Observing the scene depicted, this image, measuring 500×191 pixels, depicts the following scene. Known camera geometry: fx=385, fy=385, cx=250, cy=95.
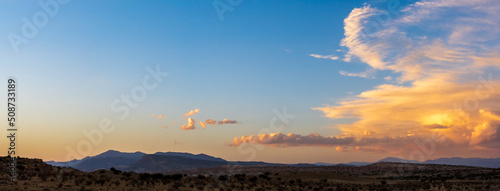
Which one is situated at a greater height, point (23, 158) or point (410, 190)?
point (23, 158)

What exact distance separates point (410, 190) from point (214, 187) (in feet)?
72.7

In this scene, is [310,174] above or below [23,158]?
below

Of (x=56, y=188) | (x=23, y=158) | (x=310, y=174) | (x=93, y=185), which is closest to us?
(x=56, y=188)

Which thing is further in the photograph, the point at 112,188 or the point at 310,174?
the point at 310,174

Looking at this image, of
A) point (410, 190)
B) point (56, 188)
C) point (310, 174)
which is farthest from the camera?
point (310, 174)

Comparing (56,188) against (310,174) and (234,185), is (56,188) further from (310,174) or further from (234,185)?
(310,174)

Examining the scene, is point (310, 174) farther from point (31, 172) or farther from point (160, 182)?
point (31, 172)

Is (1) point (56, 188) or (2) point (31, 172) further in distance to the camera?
(2) point (31, 172)

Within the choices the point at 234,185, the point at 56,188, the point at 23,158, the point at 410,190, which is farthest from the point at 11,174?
the point at 410,190

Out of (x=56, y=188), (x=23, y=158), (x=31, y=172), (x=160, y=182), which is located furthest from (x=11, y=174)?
(x=23, y=158)

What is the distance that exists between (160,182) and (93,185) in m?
7.40

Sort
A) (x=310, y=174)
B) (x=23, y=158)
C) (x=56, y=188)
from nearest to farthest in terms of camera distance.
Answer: (x=56, y=188) → (x=23, y=158) → (x=310, y=174)

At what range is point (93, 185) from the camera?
40.6 m

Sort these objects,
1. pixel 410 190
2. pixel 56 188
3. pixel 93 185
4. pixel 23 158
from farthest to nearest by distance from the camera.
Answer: pixel 23 158 < pixel 410 190 < pixel 93 185 < pixel 56 188
